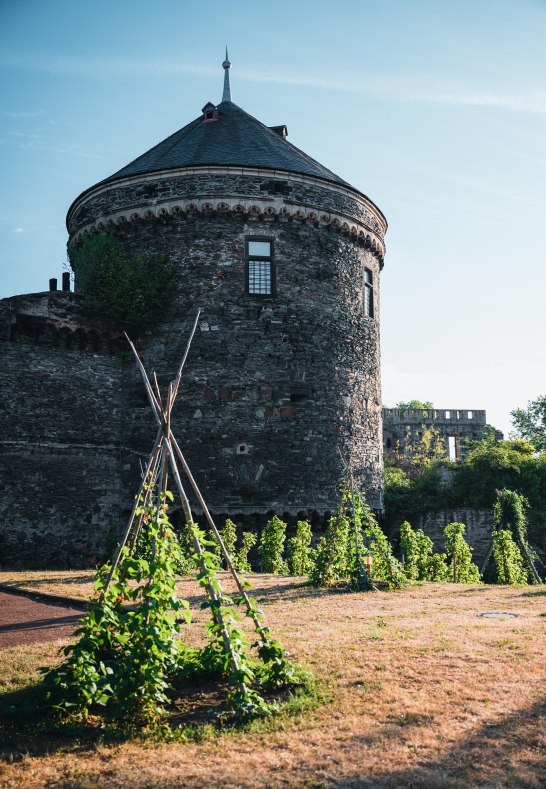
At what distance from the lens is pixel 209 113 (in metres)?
21.4

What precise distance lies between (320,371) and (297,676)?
504 inches

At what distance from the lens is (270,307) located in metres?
18.0

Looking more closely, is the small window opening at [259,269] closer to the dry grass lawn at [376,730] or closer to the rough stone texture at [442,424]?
the dry grass lawn at [376,730]

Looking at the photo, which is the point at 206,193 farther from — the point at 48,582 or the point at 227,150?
the point at 48,582

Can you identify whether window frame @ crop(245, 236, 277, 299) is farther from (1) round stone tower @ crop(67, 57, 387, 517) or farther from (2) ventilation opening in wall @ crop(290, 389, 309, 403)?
(2) ventilation opening in wall @ crop(290, 389, 309, 403)

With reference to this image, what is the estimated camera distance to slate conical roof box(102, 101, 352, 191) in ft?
60.5

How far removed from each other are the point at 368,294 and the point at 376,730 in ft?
54.9

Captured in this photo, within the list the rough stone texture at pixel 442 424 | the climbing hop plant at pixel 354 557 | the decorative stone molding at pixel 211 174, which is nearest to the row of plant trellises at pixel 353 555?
the climbing hop plant at pixel 354 557

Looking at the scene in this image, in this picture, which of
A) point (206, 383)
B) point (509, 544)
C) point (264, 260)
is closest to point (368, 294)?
point (264, 260)

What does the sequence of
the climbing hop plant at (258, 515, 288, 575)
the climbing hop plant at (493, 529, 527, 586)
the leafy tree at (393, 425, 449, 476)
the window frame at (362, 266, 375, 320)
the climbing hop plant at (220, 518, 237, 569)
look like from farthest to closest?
the leafy tree at (393, 425, 449, 476), the window frame at (362, 266, 375, 320), the climbing hop plant at (258, 515, 288, 575), the climbing hop plant at (220, 518, 237, 569), the climbing hop plant at (493, 529, 527, 586)

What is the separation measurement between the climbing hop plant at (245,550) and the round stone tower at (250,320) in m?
0.70

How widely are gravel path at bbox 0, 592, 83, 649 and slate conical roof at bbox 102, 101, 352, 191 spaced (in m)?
12.0

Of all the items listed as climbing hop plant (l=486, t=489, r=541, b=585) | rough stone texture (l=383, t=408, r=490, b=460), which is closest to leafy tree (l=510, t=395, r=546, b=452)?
rough stone texture (l=383, t=408, r=490, b=460)

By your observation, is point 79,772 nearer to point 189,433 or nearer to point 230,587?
point 230,587
